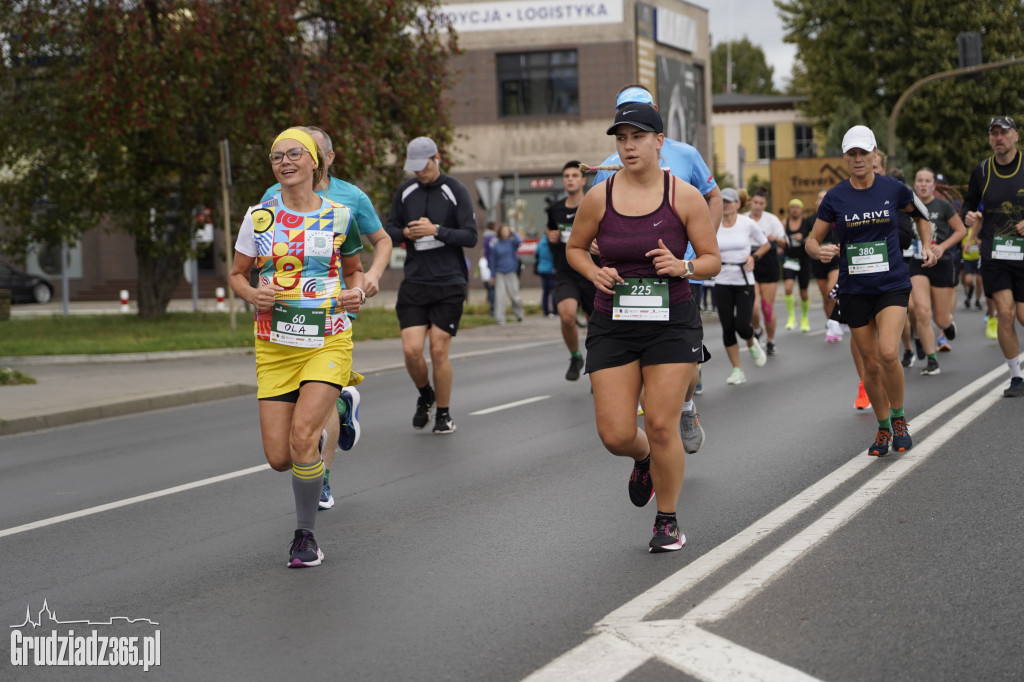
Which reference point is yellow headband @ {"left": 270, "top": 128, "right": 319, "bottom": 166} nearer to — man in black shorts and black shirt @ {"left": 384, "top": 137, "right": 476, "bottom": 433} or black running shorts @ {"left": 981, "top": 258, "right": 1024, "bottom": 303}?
man in black shorts and black shirt @ {"left": 384, "top": 137, "right": 476, "bottom": 433}

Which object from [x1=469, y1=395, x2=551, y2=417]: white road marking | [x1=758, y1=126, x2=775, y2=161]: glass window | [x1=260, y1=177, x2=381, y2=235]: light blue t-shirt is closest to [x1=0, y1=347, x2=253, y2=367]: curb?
[x1=469, y1=395, x2=551, y2=417]: white road marking

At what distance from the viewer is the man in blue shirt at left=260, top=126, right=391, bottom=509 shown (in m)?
6.56

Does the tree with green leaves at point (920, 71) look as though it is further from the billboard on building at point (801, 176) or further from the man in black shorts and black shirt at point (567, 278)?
the man in black shorts and black shirt at point (567, 278)

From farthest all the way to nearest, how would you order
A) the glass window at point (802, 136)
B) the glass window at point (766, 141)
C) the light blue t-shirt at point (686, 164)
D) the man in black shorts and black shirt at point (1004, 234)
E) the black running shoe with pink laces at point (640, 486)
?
the glass window at point (766, 141), the glass window at point (802, 136), the man in black shorts and black shirt at point (1004, 234), the light blue t-shirt at point (686, 164), the black running shoe with pink laces at point (640, 486)

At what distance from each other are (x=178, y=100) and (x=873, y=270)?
17.1 metres

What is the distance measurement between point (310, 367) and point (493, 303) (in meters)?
22.9

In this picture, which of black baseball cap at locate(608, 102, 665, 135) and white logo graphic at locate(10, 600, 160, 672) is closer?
white logo graphic at locate(10, 600, 160, 672)

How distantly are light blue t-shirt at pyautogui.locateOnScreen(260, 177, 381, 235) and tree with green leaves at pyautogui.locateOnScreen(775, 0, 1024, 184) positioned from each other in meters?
45.0

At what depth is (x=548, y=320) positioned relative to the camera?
27.5 m

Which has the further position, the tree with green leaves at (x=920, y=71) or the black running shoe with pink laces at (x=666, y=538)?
the tree with green leaves at (x=920, y=71)

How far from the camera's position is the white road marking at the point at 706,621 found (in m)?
4.23

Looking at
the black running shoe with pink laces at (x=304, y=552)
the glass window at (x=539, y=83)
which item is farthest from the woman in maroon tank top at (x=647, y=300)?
the glass window at (x=539, y=83)

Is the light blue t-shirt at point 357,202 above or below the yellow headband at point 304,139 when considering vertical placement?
below

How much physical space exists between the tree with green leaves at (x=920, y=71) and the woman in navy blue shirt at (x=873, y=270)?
42629 mm
